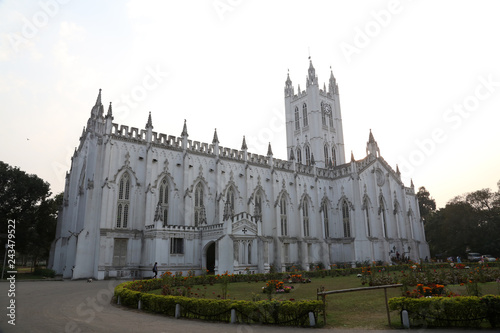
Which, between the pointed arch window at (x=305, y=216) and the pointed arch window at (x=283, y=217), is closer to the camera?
the pointed arch window at (x=283, y=217)

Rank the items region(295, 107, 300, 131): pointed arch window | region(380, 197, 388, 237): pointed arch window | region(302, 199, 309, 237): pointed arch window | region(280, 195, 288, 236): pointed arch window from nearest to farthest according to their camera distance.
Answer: region(280, 195, 288, 236): pointed arch window, region(302, 199, 309, 237): pointed arch window, region(380, 197, 388, 237): pointed arch window, region(295, 107, 300, 131): pointed arch window

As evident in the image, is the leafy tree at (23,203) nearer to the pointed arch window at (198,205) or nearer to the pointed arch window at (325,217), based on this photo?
the pointed arch window at (198,205)

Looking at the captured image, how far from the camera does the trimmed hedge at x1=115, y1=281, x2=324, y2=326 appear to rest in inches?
454

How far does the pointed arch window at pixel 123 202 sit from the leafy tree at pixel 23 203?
16.6m

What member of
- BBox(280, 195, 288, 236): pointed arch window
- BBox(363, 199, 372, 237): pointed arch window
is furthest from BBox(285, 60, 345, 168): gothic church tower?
BBox(280, 195, 288, 236): pointed arch window

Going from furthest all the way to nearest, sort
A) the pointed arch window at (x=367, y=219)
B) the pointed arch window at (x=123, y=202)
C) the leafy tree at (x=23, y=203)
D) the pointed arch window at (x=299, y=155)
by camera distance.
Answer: the pointed arch window at (x=299, y=155), the pointed arch window at (x=367, y=219), the leafy tree at (x=23, y=203), the pointed arch window at (x=123, y=202)

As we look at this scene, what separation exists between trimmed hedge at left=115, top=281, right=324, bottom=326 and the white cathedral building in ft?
59.3

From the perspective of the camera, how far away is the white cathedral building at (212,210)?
3183cm

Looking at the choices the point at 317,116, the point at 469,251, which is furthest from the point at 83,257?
the point at 469,251

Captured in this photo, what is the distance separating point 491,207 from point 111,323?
2440 inches

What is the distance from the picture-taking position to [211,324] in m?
11.8

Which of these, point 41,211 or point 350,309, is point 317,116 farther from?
point 350,309

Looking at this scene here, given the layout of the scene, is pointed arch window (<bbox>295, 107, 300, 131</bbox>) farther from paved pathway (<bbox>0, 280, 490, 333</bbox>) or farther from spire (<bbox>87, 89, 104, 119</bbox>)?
paved pathway (<bbox>0, 280, 490, 333</bbox>)

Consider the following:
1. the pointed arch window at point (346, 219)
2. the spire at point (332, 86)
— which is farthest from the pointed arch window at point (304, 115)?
the pointed arch window at point (346, 219)
